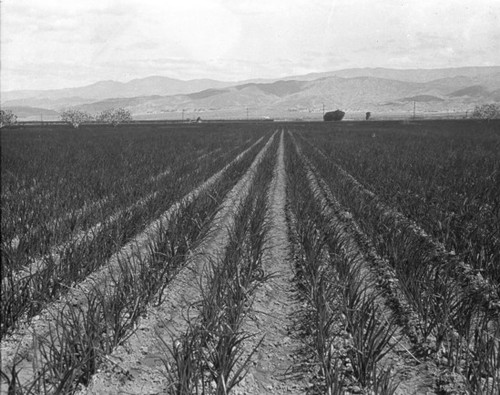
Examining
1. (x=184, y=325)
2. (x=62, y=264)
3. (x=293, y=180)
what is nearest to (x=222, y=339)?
(x=184, y=325)

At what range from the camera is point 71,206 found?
802 cm

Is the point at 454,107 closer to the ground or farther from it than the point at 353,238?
farther from it

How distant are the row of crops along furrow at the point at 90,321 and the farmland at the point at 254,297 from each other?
0.8 inches

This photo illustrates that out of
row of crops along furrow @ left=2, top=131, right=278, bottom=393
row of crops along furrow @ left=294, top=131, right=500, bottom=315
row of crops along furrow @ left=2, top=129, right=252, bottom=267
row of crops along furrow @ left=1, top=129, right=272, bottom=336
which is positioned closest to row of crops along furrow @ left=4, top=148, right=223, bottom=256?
row of crops along furrow @ left=2, top=129, right=252, bottom=267

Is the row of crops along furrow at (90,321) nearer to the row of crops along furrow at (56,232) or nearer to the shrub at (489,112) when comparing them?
the row of crops along furrow at (56,232)

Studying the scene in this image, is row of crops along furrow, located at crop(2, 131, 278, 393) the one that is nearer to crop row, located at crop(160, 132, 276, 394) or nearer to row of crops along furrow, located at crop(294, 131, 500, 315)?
crop row, located at crop(160, 132, 276, 394)

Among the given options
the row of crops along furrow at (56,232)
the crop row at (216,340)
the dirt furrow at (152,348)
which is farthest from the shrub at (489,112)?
the dirt furrow at (152,348)

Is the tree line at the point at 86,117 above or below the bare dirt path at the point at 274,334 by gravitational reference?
above

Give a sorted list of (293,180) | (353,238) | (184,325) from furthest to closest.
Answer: (293,180) → (353,238) → (184,325)

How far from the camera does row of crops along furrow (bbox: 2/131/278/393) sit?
276cm

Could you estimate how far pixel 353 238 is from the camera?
666 centimetres

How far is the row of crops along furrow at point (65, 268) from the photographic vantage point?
3656 millimetres

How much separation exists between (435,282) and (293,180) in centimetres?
727

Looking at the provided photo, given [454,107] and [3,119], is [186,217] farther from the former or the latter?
[454,107]
